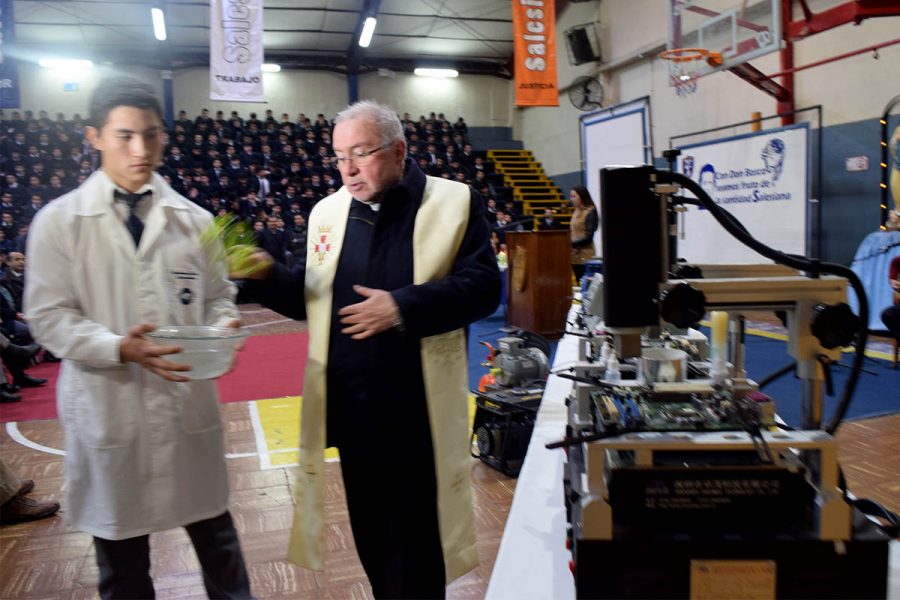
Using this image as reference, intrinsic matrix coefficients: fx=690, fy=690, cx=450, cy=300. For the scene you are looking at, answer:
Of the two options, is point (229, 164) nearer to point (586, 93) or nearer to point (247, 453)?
point (586, 93)

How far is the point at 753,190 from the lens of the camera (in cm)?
896

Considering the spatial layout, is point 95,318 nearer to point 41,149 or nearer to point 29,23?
point 41,149

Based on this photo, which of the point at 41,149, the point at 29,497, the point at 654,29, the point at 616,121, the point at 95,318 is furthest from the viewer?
the point at 41,149

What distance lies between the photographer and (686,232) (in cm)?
996

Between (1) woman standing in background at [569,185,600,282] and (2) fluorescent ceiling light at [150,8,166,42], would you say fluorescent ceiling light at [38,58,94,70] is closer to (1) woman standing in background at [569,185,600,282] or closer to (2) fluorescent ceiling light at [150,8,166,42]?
(2) fluorescent ceiling light at [150,8,166,42]

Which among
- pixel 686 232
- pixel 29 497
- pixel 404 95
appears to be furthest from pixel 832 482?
pixel 404 95

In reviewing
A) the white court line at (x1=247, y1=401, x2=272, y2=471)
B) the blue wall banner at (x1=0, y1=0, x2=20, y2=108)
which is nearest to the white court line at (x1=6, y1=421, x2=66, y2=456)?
the white court line at (x1=247, y1=401, x2=272, y2=471)

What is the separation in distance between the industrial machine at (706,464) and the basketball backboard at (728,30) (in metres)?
7.44

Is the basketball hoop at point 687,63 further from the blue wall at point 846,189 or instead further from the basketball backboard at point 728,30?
the blue wall at point 846,189

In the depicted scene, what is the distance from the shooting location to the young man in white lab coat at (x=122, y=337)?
4.99ft

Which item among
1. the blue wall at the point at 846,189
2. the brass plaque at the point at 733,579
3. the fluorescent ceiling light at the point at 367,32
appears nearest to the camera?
the brass plaque at the point at 733,579

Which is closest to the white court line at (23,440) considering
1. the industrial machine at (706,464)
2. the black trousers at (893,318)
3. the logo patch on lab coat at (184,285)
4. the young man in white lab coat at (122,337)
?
the young man in white lab coat at (122,337)

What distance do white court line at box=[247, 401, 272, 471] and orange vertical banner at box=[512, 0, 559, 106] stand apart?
289 inches

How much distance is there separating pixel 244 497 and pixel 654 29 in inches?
479
